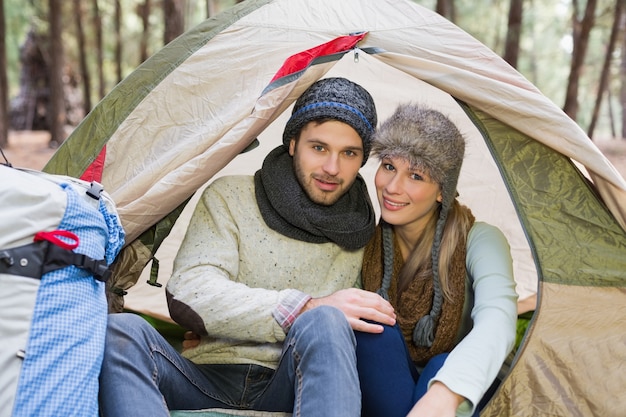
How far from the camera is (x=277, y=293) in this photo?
201cm

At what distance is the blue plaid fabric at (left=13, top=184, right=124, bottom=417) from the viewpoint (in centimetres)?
150

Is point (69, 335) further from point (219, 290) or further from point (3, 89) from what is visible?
point (3, 89)

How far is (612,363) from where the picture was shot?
2.16 meters

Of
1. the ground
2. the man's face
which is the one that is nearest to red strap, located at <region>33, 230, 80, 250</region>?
the man's face

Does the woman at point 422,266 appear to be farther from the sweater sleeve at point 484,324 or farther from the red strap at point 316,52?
the red strap at point 316,52

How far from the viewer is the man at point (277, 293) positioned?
5.75ft

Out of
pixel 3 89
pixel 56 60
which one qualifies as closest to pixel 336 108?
pixel 56 60

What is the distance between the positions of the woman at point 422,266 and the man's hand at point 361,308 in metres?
0.04

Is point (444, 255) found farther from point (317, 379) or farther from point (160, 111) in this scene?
point (160, 111)

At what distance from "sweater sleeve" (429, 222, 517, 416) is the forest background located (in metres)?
6.37

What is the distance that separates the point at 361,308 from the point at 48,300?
34.3 inches

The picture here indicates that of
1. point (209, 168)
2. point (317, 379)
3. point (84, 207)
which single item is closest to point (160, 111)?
point (209, 168)

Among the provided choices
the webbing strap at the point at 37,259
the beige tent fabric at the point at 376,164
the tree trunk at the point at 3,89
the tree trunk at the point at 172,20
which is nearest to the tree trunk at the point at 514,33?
the tree trunk at the point at 172,20

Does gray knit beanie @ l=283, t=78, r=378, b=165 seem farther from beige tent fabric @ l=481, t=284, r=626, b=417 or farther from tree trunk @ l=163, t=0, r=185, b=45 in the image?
tree trunk @ l=163, t=0, r=185, b=45
